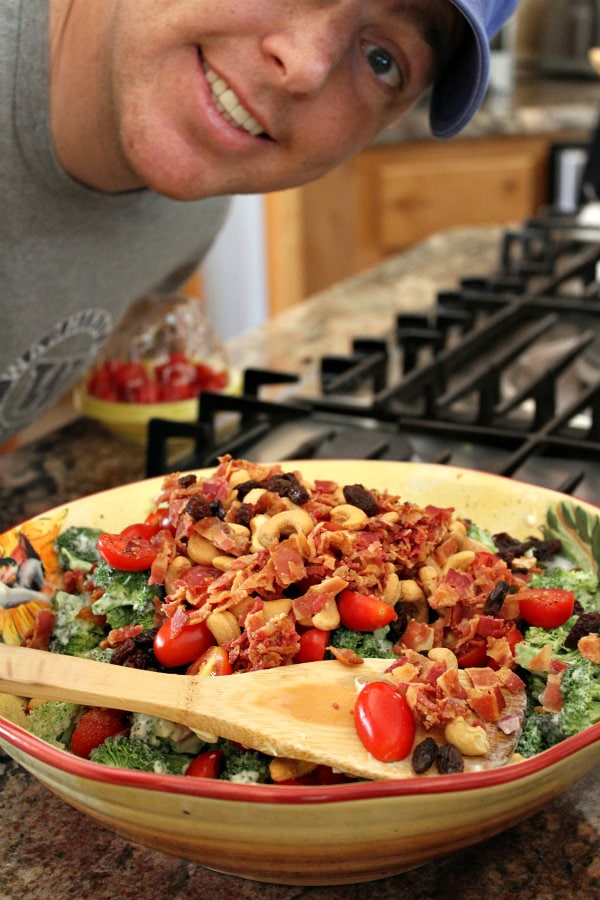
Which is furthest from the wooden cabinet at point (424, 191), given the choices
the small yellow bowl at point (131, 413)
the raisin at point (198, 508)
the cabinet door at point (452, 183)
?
the raisin at point (198, 508)

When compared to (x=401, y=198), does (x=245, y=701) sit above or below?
above

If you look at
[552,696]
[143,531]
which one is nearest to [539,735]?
[552,696]

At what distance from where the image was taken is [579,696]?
67 centimetres

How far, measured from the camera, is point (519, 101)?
423cm

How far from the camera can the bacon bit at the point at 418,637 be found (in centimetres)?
73

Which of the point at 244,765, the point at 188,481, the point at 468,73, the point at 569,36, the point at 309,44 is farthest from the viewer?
the point at 569,36

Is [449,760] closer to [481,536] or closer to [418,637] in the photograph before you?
[418,637]

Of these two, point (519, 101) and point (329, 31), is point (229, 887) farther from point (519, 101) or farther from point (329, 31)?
point (519, 101)

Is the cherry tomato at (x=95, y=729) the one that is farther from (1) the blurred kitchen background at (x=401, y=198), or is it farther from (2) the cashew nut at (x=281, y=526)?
(1) the blurred kitchen background at (x=401, y=198)

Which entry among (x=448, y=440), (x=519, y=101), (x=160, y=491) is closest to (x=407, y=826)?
(x=160, y=491)

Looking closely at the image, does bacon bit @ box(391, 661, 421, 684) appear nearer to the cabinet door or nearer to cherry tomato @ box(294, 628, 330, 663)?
cherry tomato @ box(294, 628, 330, 663)

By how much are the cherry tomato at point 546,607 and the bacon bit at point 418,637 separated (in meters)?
0.09

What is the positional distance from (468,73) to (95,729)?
89 cm

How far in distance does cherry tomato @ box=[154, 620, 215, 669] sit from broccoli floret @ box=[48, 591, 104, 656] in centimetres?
9
